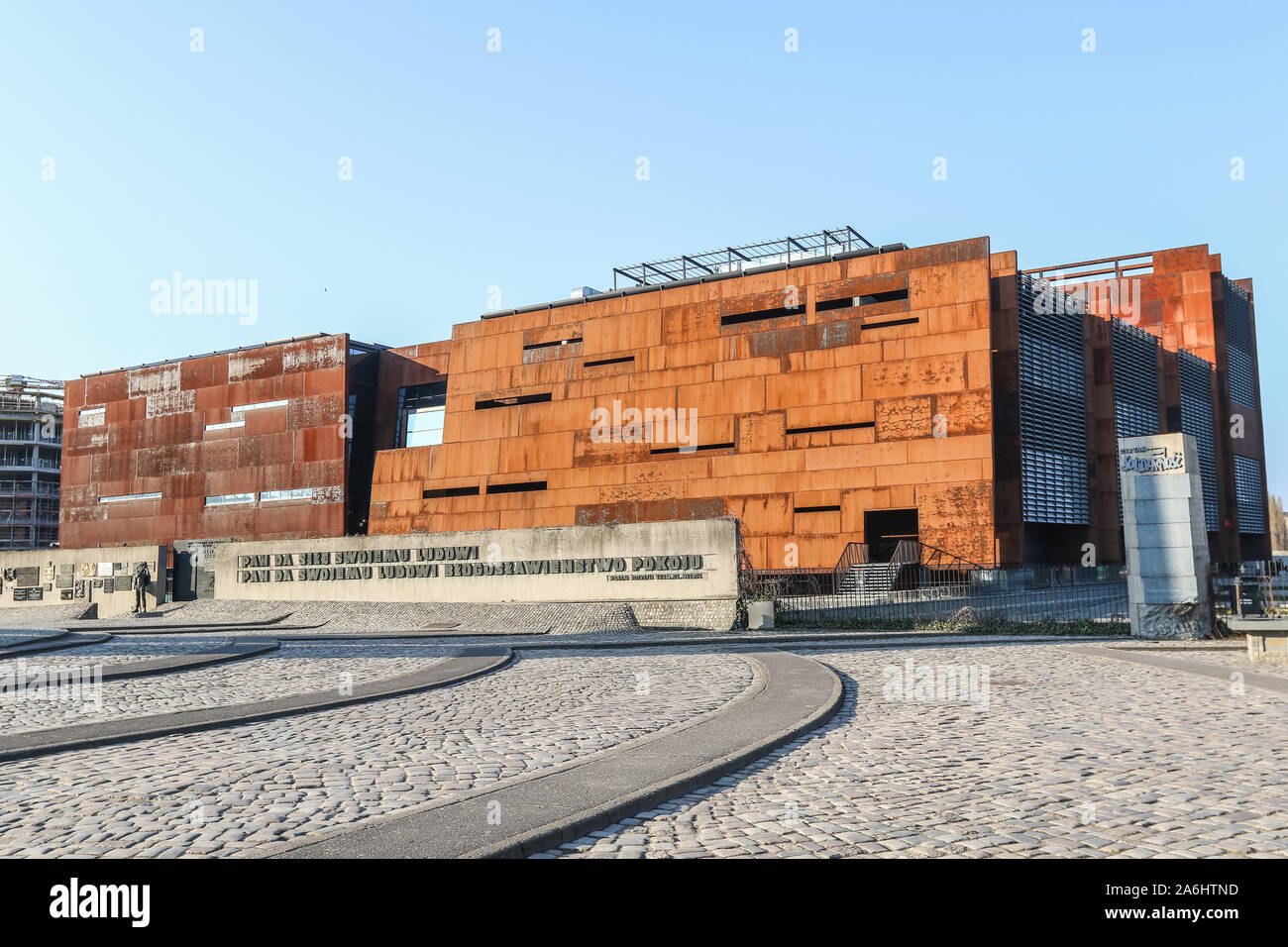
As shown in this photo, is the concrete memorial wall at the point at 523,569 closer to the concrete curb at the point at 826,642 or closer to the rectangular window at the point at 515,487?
the concrete curb at the point at 826,642

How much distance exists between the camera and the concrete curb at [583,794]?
5016mm

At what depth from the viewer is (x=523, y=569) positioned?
2844cm

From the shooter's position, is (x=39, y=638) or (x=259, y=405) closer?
(x=39, y=638)

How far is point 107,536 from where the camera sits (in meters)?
63.1

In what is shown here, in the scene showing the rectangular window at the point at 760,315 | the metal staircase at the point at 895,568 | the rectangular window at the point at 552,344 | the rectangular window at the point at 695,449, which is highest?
the rectangular window at the point at 760,315

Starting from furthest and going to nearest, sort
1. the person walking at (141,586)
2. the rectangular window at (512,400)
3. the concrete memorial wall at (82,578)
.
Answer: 1. the rectangular window at (512,400)
2. the concrete memorial wall at (82,578)
3. the person walking at (141,586)

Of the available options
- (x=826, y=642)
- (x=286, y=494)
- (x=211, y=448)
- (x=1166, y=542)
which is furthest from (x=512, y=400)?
(x=1166, y=542)

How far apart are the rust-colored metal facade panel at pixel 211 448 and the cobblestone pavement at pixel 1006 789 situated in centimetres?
5018

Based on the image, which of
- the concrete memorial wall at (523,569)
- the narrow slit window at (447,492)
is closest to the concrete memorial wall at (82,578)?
the concrete memorial wall at (523,569)

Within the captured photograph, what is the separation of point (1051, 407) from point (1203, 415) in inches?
934

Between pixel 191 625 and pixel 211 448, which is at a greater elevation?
pixel 211 448

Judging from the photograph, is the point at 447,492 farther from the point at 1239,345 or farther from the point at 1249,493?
the point at 1239,345
